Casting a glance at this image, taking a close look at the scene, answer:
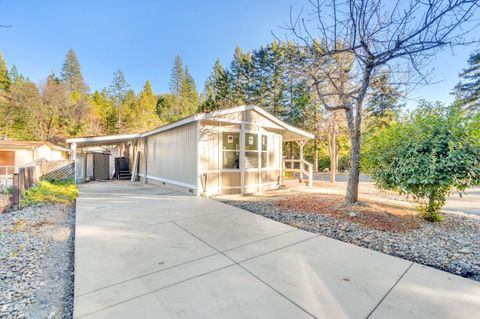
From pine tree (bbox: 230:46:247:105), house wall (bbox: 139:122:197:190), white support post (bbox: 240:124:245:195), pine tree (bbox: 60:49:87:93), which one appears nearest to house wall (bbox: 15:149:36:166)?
house wall (bbox: 139:122:197:190)

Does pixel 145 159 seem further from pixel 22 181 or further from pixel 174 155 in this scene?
pixel 22 181

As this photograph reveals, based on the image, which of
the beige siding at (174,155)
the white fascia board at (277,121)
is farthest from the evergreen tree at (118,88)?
the white fascia board at (277,121)

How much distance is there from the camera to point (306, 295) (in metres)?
2.03

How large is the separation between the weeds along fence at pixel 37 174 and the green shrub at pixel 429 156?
1011 cm

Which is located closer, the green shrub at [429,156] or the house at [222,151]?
the green shrub at [429,156]

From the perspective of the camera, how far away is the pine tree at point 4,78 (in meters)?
28.0

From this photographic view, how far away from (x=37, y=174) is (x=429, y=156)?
12.0m

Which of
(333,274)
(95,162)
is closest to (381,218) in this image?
(333,274)

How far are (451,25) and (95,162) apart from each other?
1591cm

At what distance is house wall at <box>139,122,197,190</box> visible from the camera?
25.2 ft

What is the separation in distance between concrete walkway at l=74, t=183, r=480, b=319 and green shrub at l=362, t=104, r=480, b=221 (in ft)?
6.97

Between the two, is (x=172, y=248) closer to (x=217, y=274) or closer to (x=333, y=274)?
(x=217, y=274)

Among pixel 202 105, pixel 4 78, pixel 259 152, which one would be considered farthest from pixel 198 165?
pixel 4 78

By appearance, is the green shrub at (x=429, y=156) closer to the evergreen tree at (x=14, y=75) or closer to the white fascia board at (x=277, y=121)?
the white fascia board at (x=277, y=121)
